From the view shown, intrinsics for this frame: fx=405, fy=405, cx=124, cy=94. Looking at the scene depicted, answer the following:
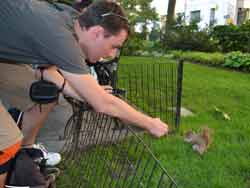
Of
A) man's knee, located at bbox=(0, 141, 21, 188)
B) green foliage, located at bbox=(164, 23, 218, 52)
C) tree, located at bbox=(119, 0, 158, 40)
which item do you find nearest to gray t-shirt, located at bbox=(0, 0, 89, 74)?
man's knee, located at bbox=(0, 141, 21, 188)

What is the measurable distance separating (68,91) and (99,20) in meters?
0.47

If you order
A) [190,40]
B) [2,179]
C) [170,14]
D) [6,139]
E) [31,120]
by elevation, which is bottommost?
[190,40]

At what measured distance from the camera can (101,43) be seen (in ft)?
7.15

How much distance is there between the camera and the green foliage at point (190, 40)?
1572 centimetres

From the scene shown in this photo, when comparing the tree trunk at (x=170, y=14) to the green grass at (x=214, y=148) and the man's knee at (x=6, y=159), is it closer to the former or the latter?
the green grass at (x=214, y=148)

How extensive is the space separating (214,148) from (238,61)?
307 inches

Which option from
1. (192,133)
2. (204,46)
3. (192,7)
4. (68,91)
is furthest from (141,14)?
(68,91)

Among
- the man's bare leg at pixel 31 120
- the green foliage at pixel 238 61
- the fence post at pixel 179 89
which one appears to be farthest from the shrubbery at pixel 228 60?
the man's bare leg at pixel 31 120

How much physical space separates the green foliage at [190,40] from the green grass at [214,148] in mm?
9312

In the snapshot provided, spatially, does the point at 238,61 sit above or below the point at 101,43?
below

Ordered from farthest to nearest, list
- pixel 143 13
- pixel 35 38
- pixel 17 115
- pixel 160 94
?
pixel 143 13 < pixel 160 94 < pixel 17 115 < pixel 35 38

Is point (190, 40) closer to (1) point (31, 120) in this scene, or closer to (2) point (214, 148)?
(2) point (214, 148)

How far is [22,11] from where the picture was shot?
1.89 meters

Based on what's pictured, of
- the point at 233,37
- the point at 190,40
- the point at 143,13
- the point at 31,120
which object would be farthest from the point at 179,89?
the point at 143,13
